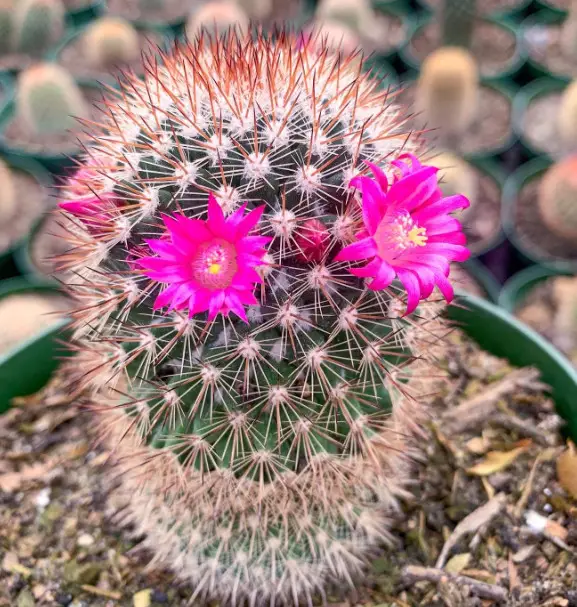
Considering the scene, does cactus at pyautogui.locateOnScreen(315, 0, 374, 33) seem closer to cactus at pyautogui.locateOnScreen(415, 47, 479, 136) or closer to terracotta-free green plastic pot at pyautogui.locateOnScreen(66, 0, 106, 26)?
cactus at pyautogui.locateOnScreen(415, 47, 479, 136)

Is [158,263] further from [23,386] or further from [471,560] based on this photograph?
[23,386]

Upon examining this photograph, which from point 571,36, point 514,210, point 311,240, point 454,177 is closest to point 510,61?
point 571,36

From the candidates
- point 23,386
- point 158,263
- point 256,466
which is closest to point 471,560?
point 256,466

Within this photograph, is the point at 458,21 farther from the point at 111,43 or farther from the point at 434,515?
the point at 434,515

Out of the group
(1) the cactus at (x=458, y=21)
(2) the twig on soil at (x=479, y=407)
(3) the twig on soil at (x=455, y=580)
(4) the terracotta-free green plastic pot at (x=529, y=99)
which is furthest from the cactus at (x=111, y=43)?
(3) the twig on soil at (x=455, y=580)

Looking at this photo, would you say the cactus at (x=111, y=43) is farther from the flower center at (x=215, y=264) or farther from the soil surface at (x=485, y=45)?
the flower center at (x=215, y=264)

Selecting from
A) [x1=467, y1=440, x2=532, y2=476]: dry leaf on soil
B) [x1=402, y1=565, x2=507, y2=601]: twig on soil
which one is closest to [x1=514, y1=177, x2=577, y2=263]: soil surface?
[x1=467, y1=440, x2=532, y2=476]: dry leaf on soil
